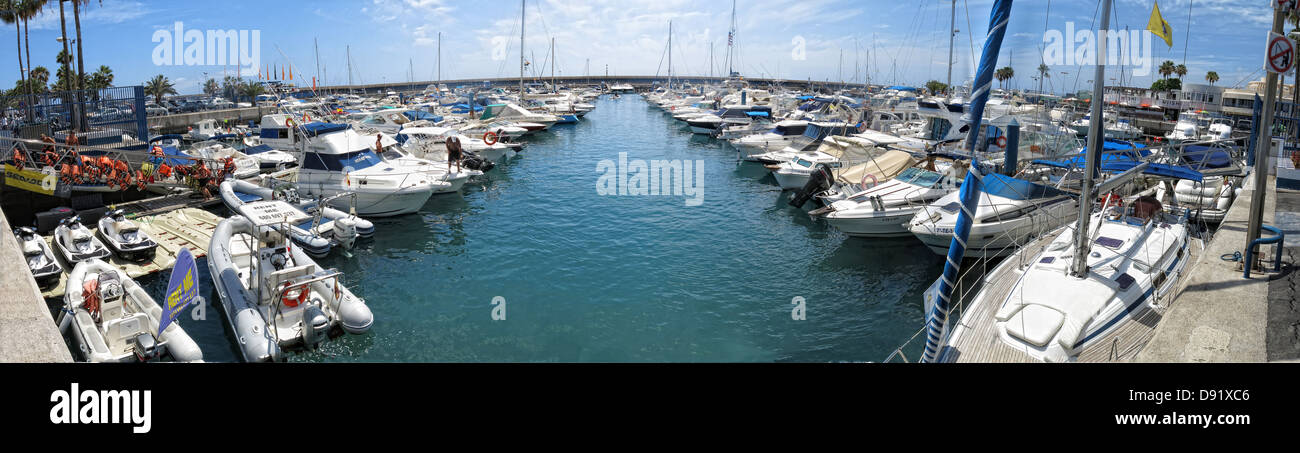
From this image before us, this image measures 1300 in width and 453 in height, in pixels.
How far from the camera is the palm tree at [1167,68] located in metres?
65.8

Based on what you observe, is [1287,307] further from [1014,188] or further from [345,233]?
[345,233]

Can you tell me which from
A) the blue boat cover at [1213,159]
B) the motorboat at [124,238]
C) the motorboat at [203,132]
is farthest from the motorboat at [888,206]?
the motorboat at [203,132]

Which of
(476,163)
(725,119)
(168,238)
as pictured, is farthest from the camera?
(725,119)

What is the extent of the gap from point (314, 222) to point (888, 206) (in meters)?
17.3

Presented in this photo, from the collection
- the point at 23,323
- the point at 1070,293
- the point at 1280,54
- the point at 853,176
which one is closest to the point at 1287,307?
the point at 1070,293

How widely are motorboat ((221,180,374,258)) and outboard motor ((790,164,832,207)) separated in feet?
51.4

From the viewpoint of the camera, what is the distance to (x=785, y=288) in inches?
693

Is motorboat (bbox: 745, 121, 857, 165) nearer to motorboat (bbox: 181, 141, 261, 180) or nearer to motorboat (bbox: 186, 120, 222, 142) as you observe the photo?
motorboat (bbox: 181, 141, 261, 180)

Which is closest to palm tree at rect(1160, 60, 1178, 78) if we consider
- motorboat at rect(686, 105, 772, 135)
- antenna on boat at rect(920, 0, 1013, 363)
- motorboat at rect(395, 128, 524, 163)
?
motorboat at rect(686, 105, 772, 135)

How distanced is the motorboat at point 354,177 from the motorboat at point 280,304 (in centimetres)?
864

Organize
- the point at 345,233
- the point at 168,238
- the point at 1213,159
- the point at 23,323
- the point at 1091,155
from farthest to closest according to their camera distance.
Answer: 1. the point at 1213,159
2. the point at 345,233
3. the point at 168,238
4. the point at 1091,155
5. the point at 23,323

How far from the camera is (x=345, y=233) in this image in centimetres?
2023

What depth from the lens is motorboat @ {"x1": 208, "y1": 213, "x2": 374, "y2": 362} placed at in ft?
41.6
